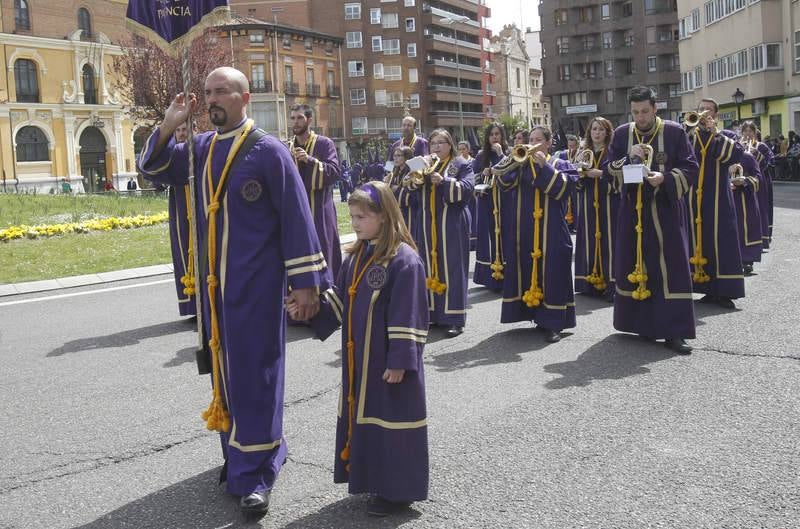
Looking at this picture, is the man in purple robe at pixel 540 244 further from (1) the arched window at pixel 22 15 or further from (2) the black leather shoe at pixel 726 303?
(1) the arched window at pixel 22 15

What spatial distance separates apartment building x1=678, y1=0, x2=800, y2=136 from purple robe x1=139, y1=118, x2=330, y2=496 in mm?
39138

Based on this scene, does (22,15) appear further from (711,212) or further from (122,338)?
(711,212)

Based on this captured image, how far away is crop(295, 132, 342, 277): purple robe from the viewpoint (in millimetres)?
9859

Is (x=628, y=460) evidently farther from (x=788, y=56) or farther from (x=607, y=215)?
(x=788, y=56)

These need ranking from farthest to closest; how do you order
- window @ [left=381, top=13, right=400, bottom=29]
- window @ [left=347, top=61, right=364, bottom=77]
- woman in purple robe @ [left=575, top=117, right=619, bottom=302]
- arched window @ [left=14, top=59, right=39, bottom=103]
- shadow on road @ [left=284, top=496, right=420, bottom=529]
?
window @ [left=381, top=13, right=400, bottom=29], window @ [left=347, top=61, right=364, bottom=77], arched window @ [left=14, top=59, right=39, bottom=103], woman in purple robe @ [left=575, top=117, right=619, bottom=302], shadow on road @ [left=284, top=496, right=420, bottom=529]

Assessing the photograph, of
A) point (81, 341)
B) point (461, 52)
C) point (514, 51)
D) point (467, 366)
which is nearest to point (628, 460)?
point (467, 366)

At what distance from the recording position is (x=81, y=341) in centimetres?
928

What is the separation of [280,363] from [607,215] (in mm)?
7343

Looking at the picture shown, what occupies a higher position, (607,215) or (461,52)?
(461,52)

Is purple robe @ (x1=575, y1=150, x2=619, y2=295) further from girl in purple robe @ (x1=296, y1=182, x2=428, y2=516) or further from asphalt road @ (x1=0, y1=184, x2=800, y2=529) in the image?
girl in purple robe @ (x1=296, y1=182, x2=428, y2=516)

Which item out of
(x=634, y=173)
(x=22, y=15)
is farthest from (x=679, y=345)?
(x=22, y=15)

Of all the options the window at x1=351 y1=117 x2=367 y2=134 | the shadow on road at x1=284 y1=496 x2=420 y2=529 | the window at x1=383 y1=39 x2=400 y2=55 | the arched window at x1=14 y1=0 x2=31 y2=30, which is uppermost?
the window at x1=383 y1=39 x2=400 y2=55

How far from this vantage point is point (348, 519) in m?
4.46

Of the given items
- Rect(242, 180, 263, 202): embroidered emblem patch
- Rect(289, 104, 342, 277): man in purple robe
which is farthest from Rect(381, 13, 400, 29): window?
Rect(242, 180, 263, 202): embroidered emblem patch
